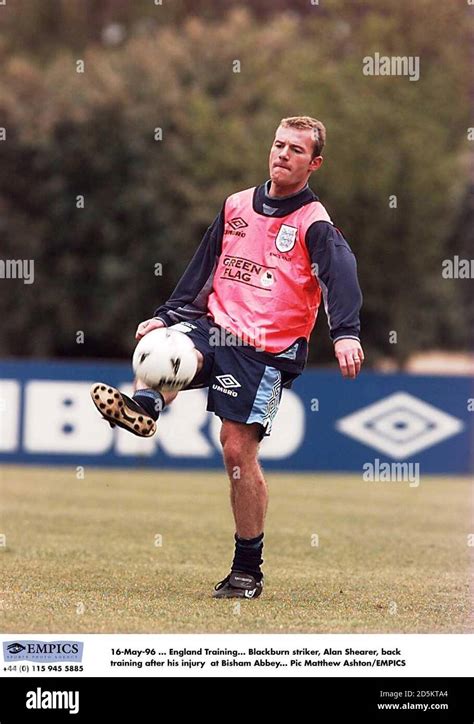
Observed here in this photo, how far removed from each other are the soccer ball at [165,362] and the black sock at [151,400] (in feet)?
0.14

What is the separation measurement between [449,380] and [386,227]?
487 inches

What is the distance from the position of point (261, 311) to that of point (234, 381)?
0.39 meters

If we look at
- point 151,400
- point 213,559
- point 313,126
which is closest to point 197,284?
point 151,400

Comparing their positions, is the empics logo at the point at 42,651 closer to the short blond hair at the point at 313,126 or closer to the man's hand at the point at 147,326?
the man's hand at the point at 147,326

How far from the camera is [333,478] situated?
58.0 feet

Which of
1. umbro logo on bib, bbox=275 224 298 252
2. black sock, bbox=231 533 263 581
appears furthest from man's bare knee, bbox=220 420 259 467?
umbro logo on bib, bbox=275 224 298 252

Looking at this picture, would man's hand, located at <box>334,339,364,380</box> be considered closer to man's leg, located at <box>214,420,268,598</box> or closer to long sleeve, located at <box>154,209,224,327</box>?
man's leg, located at <box>214,420,268,598</box>

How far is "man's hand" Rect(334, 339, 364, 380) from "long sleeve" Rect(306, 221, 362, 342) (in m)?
0.05

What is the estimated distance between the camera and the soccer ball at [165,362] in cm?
718

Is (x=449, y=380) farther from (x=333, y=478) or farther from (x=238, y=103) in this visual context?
(x=238, y=103)

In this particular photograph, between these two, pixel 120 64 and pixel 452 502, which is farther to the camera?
pixel 120 64

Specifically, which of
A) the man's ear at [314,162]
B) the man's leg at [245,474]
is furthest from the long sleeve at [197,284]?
the man's leg at [245,474]

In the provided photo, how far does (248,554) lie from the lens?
24.5 feet

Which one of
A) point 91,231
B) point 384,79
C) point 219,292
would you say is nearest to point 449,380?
point 219,292
